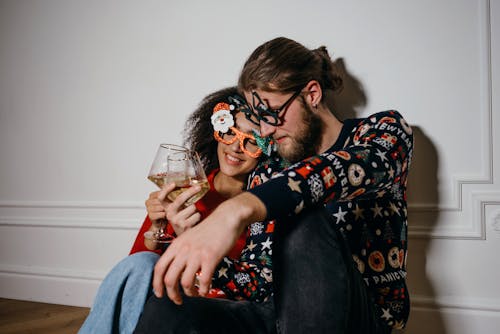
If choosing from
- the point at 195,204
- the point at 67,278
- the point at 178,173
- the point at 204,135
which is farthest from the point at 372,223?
the point at 67,278

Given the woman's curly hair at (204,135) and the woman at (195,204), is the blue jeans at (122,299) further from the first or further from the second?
the woman's curly hair at (204,135)

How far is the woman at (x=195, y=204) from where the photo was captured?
3.99ft

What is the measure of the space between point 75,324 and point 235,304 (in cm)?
130

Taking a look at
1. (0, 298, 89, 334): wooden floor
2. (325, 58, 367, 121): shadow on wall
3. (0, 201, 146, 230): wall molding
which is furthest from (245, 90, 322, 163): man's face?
(0, 298, 89, 334): wooden floor

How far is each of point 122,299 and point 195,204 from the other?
0.52 m

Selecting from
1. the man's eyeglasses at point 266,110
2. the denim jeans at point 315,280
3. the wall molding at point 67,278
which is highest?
the man's eyeglasses at point 266,110

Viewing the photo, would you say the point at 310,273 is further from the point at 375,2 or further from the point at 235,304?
the point at 375,2

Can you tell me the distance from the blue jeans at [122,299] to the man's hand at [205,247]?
558 mm

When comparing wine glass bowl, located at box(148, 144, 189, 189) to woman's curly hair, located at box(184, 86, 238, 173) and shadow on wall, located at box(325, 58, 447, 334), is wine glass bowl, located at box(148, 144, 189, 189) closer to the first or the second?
woman's curly hair, located at box(184, 86, 238, 173)

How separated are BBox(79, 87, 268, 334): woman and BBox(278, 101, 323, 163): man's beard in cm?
17

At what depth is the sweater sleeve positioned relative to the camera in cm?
74

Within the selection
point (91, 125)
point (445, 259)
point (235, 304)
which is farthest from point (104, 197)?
point (445, 259)

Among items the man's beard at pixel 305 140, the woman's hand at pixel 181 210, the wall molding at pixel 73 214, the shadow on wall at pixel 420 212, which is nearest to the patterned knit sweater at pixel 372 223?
the man's beard at pixel 305 140

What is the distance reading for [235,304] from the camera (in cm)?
106
